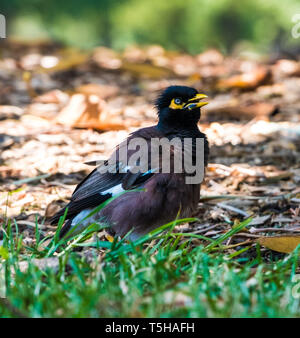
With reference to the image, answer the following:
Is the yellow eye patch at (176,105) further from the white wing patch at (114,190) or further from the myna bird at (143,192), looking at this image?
the white wing patch at (114,190)

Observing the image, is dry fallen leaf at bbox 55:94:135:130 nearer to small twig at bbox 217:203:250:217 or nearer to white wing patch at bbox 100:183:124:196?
small twig at bbox 217:203:250:217

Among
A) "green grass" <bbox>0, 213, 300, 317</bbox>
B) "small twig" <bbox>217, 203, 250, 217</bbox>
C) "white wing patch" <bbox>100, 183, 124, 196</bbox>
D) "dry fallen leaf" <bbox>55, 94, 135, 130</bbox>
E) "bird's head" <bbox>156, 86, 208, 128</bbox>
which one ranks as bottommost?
"green grass" <bbox>0, 213, 300, 317</bbox>

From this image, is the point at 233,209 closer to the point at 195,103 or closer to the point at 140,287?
the point at 195,103

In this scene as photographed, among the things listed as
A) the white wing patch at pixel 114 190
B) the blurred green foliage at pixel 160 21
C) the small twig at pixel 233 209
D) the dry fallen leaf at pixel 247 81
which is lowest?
the small twig at pixel 233 209

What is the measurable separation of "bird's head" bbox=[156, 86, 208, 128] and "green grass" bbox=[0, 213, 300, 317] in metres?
1.33

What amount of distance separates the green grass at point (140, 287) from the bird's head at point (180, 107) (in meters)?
1.33

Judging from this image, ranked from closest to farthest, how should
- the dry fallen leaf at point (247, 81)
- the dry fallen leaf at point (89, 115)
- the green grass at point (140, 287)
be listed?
the green grass at point (140, 287) → the dry fallen leaf at point (89, 115) → the dry fallen leaf at point (247, 81)

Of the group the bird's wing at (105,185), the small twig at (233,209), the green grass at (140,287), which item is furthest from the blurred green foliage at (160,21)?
the green grass at (140,287)

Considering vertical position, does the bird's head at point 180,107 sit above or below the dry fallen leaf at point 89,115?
below

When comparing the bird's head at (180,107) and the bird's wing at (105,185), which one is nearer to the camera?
the bird's wing at (105,185)

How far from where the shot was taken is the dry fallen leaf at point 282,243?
316cm

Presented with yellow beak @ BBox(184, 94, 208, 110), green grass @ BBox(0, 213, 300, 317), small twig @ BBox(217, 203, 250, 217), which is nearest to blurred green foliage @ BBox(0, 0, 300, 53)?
yellow beak @ BBox(184, 94, 208, 110)

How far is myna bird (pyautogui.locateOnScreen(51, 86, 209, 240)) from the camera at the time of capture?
3.45m
